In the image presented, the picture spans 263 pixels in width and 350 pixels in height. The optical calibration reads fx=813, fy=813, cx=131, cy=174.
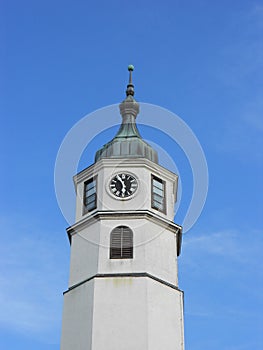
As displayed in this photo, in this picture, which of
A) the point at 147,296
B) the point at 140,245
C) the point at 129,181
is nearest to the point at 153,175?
the point at 129,181

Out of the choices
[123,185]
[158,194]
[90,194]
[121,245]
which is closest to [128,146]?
[123,185]

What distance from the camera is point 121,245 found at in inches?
1596

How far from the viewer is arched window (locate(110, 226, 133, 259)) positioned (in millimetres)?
40219

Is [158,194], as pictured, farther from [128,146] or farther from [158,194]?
[128,146]

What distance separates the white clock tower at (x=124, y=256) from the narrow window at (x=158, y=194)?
6 cm

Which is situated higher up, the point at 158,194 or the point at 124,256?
the point at 158,194

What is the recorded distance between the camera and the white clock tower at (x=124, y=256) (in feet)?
124

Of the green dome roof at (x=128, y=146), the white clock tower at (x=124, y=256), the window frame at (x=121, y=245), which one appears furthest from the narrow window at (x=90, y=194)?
the window frame at (x=121, y=245)

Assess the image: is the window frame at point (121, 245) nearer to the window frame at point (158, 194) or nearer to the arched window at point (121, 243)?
the arched window at point (121, 243)

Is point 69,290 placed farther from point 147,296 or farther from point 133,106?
point 133,106

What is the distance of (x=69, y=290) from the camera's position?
40.3 metres

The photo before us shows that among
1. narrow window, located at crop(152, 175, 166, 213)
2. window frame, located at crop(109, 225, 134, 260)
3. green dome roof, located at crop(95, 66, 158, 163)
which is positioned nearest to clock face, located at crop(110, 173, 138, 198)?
narrow window, located at crop(152, 175, 166, 213)

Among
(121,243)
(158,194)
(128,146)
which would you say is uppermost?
(128,146)

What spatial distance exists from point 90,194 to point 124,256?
Answer: 4.82 meters
